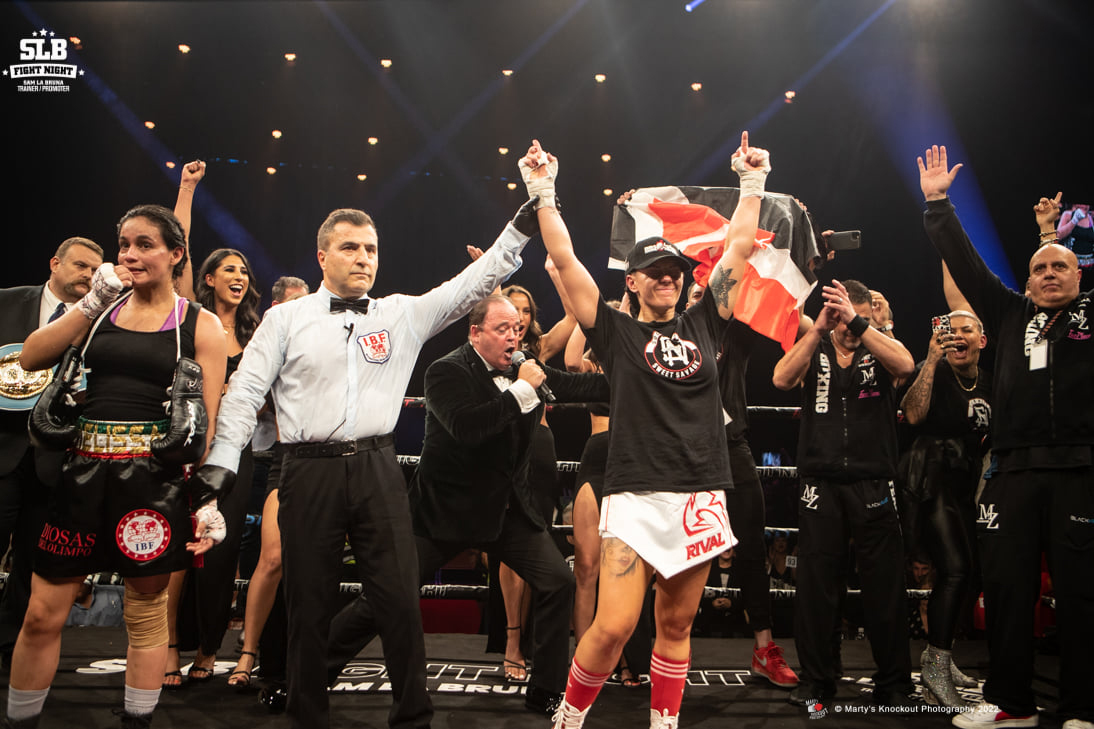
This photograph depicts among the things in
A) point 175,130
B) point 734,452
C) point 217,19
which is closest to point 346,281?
point 734,452

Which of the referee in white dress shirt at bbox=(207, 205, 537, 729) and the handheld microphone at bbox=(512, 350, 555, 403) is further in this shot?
the handheld microphone at bbox=(512, 350, 555, 403)

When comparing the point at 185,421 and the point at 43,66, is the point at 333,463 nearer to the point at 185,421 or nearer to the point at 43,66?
the point at 185,421

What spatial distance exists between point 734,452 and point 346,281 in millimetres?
2019

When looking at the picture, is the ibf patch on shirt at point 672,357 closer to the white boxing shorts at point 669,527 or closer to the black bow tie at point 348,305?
the white boxing shorts at point 669,527

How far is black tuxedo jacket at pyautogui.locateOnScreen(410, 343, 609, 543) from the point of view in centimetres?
270

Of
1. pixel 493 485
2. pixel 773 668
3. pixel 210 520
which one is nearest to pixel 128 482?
pixel 210 520

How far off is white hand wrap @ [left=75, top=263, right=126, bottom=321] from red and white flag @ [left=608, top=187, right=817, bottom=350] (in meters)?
2.45

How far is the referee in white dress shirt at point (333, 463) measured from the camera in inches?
85.2

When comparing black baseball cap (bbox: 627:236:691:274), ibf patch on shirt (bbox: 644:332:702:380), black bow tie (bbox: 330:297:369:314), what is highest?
black baseball cap (bbox: 627:236:691:274)

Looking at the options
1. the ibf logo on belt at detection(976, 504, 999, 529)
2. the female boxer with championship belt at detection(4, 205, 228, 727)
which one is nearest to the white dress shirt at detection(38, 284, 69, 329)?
the female boxer with championship belt at detection(4, 205, 228, 727)

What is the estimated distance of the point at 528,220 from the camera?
2457 millimetres

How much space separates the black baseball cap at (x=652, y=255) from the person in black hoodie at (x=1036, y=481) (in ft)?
4.31

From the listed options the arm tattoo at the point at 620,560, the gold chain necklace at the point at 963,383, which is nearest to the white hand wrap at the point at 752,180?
the arm tattoo at the point at 620,560

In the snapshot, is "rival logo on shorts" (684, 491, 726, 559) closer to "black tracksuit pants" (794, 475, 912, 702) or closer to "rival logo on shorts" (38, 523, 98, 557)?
"black tracksuit pants" (794, 475, 912, 702)
